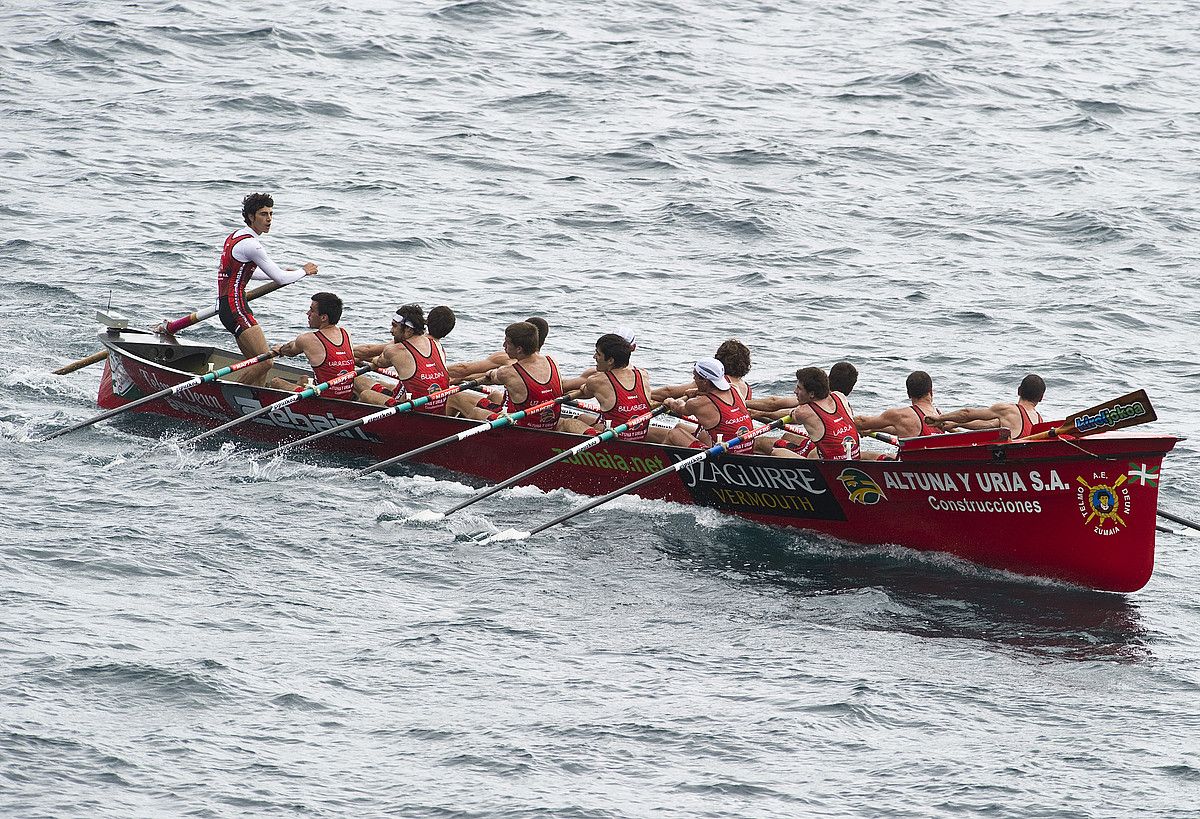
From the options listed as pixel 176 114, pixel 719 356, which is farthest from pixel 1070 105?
pixel 719 356

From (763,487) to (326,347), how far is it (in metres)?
5.20

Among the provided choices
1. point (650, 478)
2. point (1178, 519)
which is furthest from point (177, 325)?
point (1178, 519)

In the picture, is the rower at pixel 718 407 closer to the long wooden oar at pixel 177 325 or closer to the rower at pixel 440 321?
the rower at pixel 440 321

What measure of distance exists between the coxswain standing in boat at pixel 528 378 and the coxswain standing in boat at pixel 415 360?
615mm

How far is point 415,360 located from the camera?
56.5ft

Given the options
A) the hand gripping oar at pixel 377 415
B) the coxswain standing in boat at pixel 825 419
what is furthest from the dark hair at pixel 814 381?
the hand gripping oar at pixel 377 415

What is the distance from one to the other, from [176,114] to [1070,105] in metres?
19.7

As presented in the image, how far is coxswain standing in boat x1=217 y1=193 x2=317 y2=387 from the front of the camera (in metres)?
17.7

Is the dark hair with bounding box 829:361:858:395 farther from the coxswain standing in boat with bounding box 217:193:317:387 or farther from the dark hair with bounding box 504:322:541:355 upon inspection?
the coxswain standing in boat with bounding box 217:193:317:387

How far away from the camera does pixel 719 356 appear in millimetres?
16125

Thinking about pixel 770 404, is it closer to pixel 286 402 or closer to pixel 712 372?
pixel 712 372

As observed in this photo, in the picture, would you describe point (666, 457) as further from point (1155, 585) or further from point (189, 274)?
point (189, 274)

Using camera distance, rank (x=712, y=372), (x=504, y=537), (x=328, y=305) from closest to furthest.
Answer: (x=504, y=537) < (x=712, y=372) < (x=328, y=305)

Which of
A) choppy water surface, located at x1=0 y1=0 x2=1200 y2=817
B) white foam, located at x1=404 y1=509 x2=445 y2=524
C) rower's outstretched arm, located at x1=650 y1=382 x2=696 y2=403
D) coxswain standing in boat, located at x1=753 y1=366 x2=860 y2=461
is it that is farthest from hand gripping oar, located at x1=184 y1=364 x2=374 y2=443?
coxswain standing in boat, located at x1=753 y1=366 x2=860 y2=461
